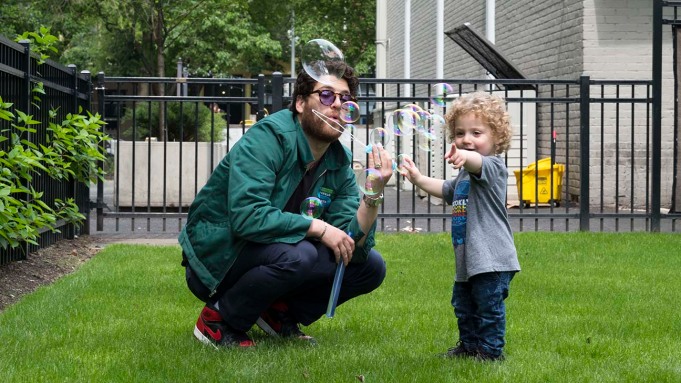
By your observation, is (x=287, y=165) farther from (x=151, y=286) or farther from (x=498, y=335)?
(x=151, y=286)

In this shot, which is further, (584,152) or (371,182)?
(584,152)

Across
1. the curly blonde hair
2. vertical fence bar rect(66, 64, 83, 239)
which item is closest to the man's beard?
the curly blonde hair

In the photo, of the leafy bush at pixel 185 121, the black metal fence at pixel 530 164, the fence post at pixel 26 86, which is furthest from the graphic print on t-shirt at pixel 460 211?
the leafy bush at pixel 185 121

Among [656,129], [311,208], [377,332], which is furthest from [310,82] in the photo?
[656,129]

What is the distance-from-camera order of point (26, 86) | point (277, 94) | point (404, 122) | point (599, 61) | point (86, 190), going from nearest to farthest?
point (404, 122), point (26, 86), point (86, 190), point (277, 94), point (599, 61)

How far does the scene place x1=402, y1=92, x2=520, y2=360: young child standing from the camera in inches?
187

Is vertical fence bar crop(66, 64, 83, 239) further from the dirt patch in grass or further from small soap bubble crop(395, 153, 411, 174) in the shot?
small soap bubble crop(395, 153, 411, 174)

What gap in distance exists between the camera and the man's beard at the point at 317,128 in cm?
493

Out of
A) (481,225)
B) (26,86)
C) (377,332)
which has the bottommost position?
(377,332)

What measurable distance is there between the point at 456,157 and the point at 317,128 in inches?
31.8

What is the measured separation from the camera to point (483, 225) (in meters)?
4.91

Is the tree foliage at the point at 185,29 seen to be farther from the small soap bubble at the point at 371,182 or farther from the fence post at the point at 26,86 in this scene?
the small soap bubble at the point at 371,182

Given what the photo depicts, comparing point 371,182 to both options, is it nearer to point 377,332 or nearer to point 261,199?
point 261,199

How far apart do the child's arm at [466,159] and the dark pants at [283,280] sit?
30.9 inches
